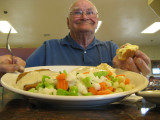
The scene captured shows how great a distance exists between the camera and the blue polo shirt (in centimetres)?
162

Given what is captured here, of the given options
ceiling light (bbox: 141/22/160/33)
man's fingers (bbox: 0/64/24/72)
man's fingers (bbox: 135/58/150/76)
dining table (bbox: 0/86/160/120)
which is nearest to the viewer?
dining table (bbox: 0/86/160/120)

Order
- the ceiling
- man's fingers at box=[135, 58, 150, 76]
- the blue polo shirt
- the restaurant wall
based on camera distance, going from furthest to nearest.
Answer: the restaurant wall < the ceiling < the blue polo shirt < man's fingers at box=[135, 58, 150, 76]

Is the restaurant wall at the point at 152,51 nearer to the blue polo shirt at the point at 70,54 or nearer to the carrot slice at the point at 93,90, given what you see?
the blue polo shirt at the point at 70,54

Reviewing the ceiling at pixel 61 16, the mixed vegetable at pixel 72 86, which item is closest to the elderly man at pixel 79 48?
the mixed vegetable at pixel 72 86

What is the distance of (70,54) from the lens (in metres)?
1.66

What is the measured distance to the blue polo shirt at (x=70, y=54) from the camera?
1.62 m

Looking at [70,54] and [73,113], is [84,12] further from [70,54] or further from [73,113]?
[73,113]

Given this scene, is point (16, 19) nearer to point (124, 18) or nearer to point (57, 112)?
point (124, 18)

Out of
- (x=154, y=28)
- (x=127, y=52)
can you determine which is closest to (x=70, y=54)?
(x=127, y=52)

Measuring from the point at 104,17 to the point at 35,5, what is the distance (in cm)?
220

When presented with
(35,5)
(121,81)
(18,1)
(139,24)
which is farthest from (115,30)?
(121,81)

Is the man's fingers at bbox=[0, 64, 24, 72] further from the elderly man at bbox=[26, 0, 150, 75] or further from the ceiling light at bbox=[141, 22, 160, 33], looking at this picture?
the ceiling light at bbox=[141, 22, 160, 33]

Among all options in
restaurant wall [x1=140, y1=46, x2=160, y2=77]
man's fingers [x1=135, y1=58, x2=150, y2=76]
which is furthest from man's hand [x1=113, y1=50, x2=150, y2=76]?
Result: restaurant wall [x1=140, y1=46, x2=160, y2=77]

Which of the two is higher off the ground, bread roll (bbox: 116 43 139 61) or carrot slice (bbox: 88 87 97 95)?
bread roll (bbox: 116 43 139 61)
